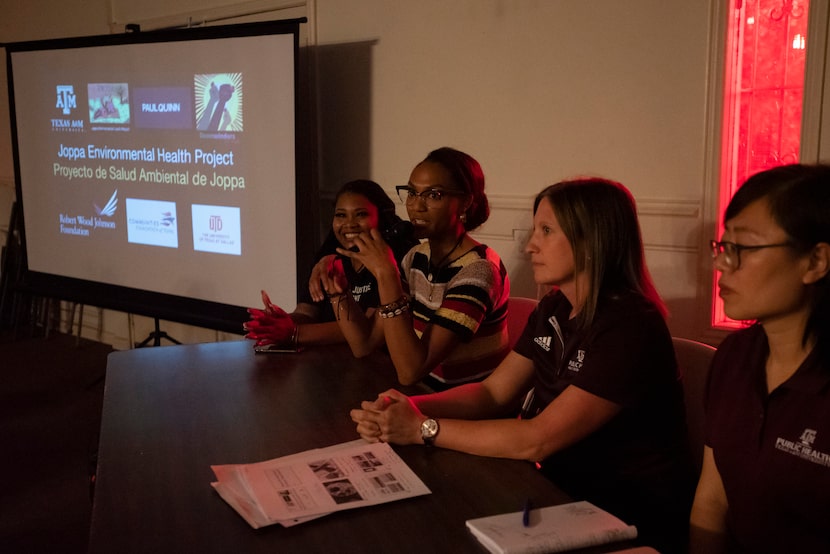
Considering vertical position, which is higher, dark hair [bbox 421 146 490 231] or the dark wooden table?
dark hair [bbox 421 146 490 231]

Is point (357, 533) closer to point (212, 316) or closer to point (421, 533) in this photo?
point (421, 533)

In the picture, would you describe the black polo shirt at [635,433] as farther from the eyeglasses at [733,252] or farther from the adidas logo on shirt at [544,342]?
the eyeglasses at [733,252]

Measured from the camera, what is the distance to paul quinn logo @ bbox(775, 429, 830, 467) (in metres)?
1.21

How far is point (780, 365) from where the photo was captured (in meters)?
1.32

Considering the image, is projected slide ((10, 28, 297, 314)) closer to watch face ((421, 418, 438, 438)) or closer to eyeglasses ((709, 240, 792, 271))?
watch face ((421, 418, 438, 438))

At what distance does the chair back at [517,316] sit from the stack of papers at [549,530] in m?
1.13

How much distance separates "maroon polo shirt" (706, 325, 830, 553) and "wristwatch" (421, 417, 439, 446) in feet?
1.69

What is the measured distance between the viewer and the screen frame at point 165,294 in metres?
3.90

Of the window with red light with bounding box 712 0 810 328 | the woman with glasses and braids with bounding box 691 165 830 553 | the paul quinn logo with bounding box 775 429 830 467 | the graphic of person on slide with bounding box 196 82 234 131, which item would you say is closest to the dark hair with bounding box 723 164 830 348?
the woman with glasses and braids with bounding box 691 165 830 553

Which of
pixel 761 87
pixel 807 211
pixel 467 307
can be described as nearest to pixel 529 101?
pixel 761 87

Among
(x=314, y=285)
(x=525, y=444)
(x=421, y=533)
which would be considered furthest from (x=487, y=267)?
(x=421, y=533)

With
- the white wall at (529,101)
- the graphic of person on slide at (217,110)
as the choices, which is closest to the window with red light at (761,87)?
the white wall at (529,101)

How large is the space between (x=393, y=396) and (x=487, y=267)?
2.13 ft

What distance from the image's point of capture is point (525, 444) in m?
1.50
